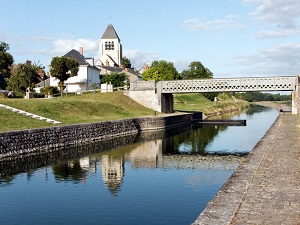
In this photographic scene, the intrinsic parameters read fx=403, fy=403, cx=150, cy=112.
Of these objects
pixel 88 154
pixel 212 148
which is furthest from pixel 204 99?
pixel 88 154

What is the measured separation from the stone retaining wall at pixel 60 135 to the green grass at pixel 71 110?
8.18 ft

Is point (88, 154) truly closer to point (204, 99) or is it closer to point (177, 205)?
point (177, 205)

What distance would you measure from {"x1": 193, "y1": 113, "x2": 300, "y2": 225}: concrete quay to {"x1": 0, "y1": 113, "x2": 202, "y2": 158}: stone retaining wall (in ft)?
60.0

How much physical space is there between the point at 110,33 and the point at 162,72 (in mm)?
63700

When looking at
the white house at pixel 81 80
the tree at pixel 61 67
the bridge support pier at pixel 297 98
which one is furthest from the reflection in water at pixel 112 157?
the white house at pixel 81 80

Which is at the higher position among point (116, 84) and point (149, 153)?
point (116, 84)

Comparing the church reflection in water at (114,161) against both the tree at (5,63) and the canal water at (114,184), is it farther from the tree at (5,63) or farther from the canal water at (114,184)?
the tree at (5,63)

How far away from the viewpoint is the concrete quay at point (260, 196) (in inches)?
455

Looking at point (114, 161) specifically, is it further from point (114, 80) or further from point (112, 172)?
point (114, 80)

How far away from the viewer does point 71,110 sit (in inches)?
2135

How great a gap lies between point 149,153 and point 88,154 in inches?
215

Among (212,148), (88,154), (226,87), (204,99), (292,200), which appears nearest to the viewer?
(292,200)

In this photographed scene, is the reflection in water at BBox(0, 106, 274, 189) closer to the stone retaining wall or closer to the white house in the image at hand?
the stone retaining wall

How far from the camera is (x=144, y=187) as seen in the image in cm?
2152
